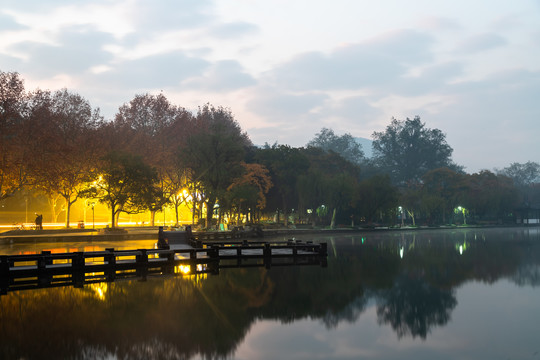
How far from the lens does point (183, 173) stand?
70.0 metres

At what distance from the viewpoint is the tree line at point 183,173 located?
54.9 meters

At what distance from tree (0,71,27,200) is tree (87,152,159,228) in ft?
24.0

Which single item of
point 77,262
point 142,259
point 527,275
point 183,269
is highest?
point 77,262

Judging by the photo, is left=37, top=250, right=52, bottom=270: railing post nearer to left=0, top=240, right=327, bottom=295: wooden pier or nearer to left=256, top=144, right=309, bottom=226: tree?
left=0, top=240, right=327, bottom=295: wooden pier

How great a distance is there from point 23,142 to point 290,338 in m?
47.6

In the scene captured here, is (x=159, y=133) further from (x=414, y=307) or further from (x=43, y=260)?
(x=414, y=307)

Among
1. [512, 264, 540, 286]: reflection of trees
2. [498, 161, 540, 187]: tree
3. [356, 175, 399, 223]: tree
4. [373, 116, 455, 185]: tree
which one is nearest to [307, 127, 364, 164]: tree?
[373, 116, 455, 185]: tree

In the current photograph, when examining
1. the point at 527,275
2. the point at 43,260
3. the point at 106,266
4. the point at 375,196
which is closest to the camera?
the point at 43,260

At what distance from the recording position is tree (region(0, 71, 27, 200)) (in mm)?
50562

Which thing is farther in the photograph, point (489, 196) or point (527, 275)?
point (489, 196)

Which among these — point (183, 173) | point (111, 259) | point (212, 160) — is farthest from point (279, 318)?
point (183, 173)

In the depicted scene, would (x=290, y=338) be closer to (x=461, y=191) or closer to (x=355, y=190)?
(x=355, y=190)

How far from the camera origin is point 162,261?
26.7 metres

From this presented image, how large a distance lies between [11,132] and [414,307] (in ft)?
150
